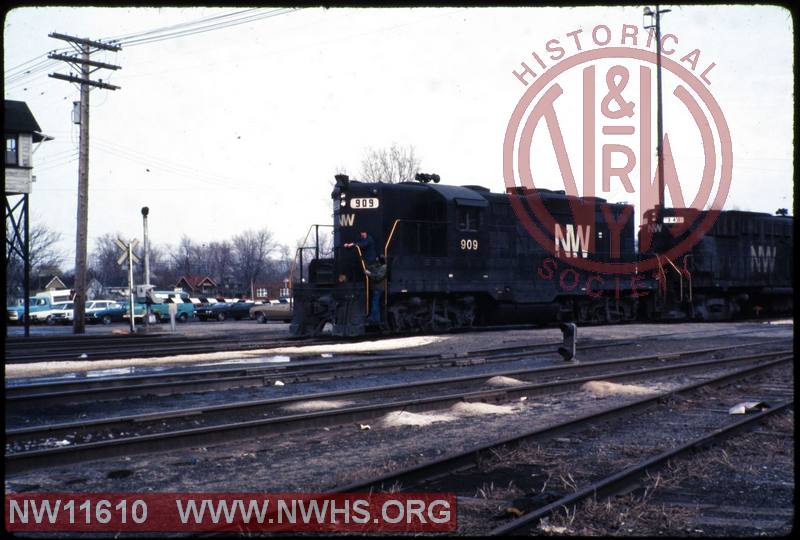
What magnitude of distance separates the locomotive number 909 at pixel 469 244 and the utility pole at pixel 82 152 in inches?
575

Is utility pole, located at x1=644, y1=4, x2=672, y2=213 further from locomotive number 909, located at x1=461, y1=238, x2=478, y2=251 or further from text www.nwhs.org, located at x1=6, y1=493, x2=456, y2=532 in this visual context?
text www.nwhs.org, located at x1=6, y1=493, x2=456, y2=532

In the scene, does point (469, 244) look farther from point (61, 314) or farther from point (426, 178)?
point (61, 314)

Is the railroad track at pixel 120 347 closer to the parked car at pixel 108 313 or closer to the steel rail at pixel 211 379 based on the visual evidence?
the steel rail at pixel 211 379

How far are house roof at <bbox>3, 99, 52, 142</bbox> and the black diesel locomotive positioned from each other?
16.1 meters

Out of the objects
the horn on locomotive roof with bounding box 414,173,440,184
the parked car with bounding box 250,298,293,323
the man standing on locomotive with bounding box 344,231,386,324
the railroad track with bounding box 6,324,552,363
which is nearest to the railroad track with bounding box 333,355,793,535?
the man standing on locomotive with bounding box 344,231,386,324

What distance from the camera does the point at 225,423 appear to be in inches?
318

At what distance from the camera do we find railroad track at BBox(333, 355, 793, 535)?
5.11m

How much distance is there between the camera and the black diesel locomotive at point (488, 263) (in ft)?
62.3

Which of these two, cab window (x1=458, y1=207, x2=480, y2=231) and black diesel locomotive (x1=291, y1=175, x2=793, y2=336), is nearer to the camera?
black diesel locomotive (x1=291, y1=175, x2=793, y2=336)

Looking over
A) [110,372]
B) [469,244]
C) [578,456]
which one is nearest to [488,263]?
[469,244]

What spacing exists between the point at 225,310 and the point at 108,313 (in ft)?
22.5

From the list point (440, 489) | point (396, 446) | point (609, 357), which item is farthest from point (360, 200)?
point (440, 489)

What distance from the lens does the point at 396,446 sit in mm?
7039

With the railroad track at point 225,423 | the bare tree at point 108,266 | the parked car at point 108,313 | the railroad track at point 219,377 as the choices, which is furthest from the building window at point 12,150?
the bare tree at point 108,266
